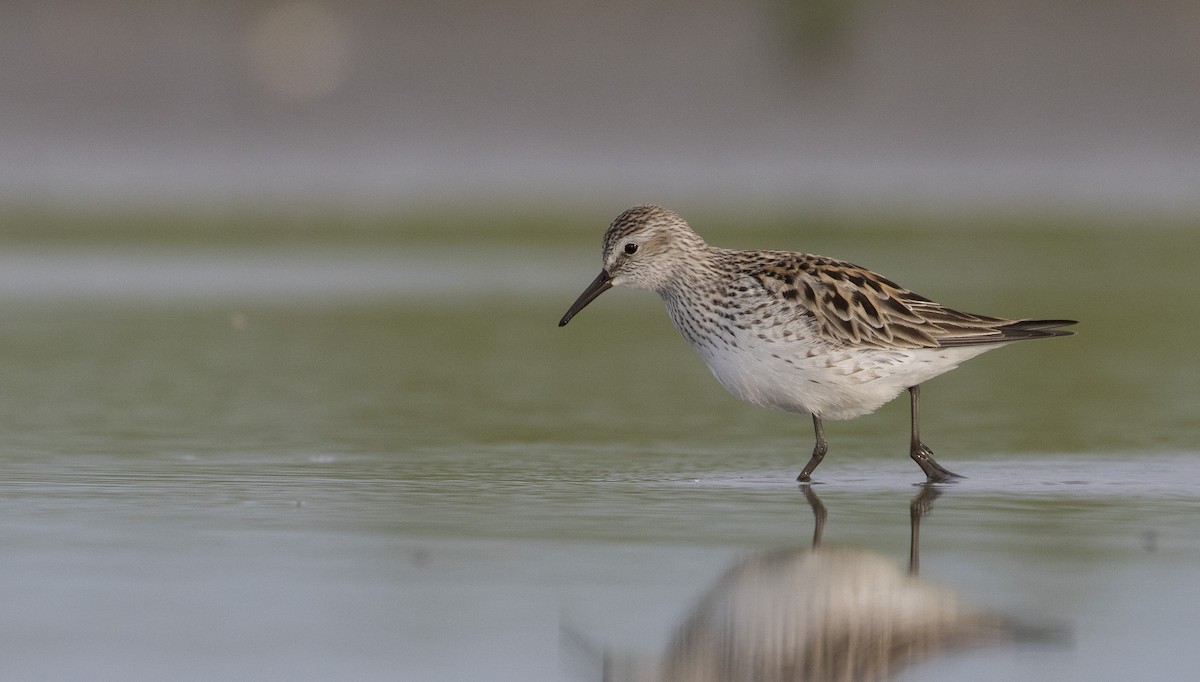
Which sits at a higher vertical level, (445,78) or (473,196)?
(445,78)

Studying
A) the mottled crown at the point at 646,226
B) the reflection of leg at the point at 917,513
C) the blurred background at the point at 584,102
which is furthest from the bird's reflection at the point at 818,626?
the blurred background at the point at 584,102

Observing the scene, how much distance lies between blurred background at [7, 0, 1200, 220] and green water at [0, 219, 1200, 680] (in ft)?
52.4

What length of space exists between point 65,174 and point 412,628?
33263 millimetres

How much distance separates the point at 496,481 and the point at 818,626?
12.3 feet

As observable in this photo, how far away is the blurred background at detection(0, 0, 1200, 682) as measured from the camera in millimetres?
8047

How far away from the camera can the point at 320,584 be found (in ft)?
27.1

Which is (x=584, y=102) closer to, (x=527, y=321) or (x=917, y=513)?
(x=527, y=321)

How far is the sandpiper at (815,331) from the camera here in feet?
36.1

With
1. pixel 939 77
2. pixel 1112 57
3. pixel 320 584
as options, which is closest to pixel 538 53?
pixel 939 77

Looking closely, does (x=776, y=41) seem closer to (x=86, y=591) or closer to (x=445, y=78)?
(x=445, y=78)

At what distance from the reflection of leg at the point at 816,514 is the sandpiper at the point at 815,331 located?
42cm

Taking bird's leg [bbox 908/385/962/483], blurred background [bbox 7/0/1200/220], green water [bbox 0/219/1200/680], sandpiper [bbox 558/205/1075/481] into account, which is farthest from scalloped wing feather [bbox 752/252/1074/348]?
blurred background [bbox 7/0/1200/220]

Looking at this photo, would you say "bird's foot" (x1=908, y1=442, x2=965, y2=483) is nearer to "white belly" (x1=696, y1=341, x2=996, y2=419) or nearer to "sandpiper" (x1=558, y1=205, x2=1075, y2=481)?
"sandpiper" (x1=558, y1=205, x2=1075, y2=481)

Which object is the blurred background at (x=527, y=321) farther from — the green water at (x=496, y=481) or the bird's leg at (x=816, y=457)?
the bird's leg at (x=816, y=457)
